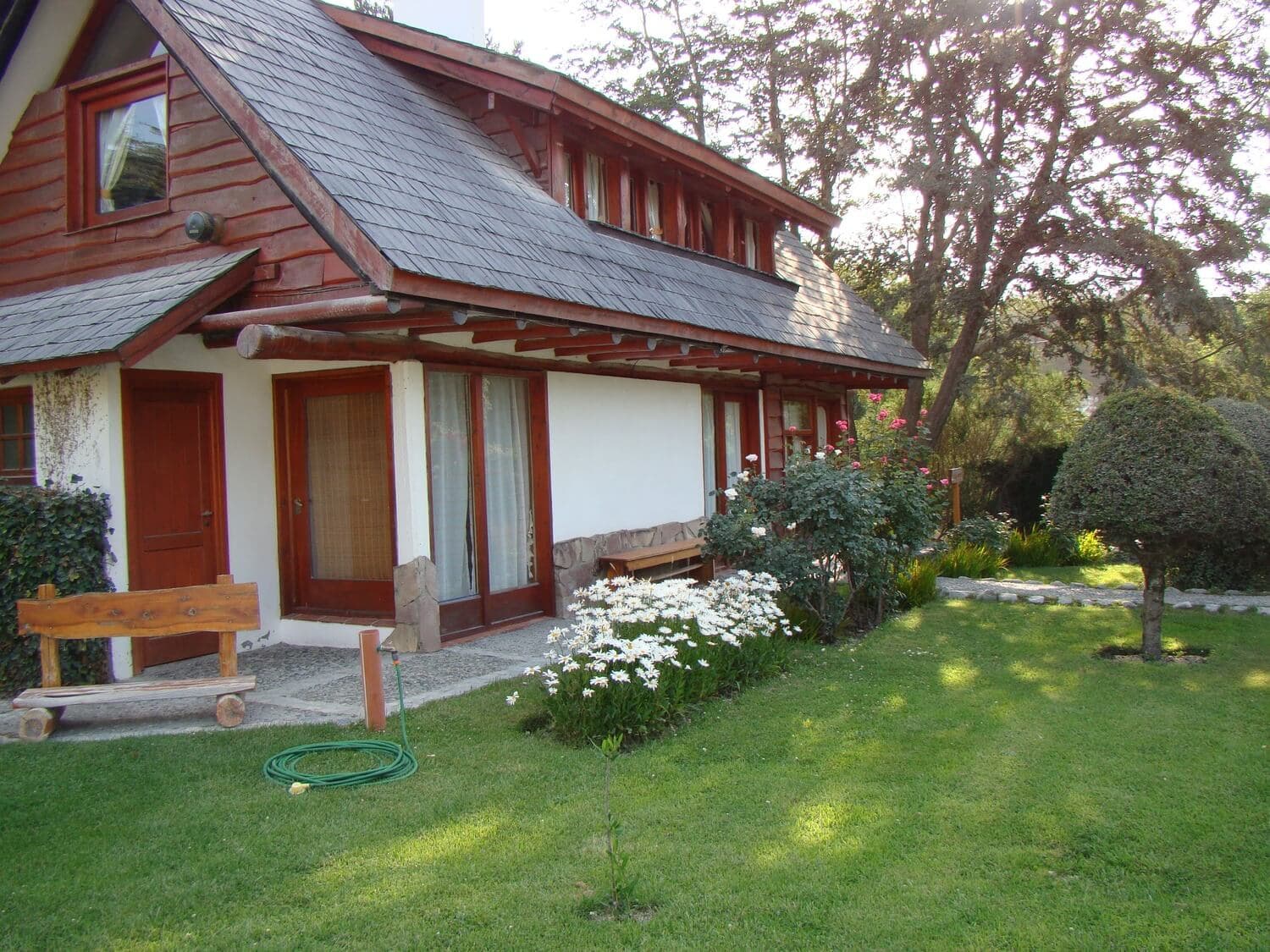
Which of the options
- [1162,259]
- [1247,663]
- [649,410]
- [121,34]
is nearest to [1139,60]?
[1162,259]

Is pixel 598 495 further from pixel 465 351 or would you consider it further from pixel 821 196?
pixel 821 196

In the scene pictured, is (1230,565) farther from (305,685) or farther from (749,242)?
(305,685)

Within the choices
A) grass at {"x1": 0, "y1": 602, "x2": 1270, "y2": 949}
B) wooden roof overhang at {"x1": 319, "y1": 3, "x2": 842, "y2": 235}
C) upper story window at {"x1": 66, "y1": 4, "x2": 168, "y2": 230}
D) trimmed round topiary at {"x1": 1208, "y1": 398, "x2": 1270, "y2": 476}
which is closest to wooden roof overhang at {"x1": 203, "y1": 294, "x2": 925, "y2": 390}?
upper story window at {"x1": 66, "y1": 4, "x2": 168, "y2": 230}


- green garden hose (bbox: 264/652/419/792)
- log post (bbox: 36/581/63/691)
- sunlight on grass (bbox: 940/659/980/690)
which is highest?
log post (bbox: 36/581/63/691)

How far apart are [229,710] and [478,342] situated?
144 inches

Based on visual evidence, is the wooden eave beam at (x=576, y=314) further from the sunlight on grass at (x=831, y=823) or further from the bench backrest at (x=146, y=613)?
the sunlight on grass at (x=831, y=823)

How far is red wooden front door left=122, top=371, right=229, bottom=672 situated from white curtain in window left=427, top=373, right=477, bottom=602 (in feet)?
5.70

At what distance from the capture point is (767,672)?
6.92 meters

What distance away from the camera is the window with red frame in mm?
7777

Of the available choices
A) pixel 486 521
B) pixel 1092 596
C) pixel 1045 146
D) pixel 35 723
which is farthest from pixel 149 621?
pixel 1045 146

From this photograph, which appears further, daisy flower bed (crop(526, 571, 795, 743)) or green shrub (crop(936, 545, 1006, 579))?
green shrub (crop(936, 545, 1006, 579))

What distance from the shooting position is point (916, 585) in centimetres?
1027

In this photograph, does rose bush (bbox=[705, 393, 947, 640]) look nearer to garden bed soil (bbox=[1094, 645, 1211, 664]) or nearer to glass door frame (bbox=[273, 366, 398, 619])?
garden bed soil (bbox=[1094, 645, 1211, 664])

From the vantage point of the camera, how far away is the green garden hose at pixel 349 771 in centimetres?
475
